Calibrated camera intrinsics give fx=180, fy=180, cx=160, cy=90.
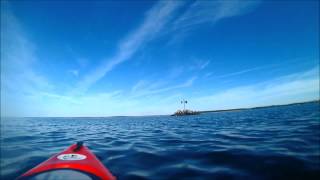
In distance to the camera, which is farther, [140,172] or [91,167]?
[140,172]

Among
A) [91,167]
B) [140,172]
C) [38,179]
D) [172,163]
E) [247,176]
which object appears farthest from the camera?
[172,163]

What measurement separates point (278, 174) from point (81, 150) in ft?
19.1

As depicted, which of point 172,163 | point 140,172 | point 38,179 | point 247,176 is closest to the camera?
point 38,179

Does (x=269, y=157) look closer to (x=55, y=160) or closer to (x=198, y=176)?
(x=198, y=176)

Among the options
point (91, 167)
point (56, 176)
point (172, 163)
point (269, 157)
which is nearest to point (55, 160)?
point (56, 176)

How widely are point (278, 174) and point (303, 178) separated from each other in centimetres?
53

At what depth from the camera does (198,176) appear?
198 inches

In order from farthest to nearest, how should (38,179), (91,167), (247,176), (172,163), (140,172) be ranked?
(172,163), (140,172), (247,176), (91,167), (38,179)

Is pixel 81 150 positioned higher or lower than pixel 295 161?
higher

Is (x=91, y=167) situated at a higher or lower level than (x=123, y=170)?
higher

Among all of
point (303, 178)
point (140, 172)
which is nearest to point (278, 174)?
point (303, 178)

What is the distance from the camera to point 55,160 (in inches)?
191

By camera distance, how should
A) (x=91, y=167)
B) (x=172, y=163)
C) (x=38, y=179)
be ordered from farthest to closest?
(x=172, y=163) → (x=91, y=167) → (x=38, y=179)

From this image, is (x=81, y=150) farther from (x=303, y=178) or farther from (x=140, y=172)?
(x=303, y=178)
